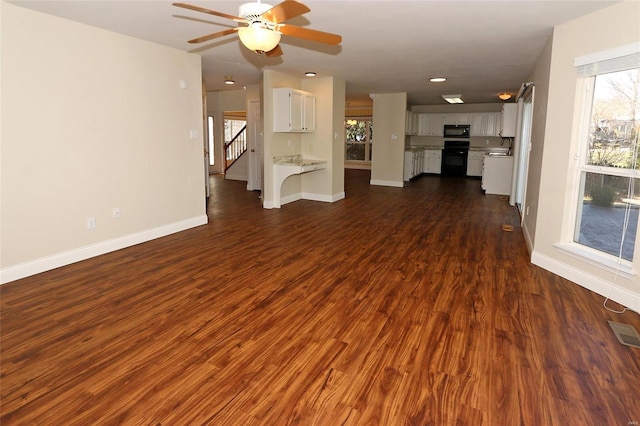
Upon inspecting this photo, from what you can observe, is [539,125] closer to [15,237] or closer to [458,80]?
[458,80]

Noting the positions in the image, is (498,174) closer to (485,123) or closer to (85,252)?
(485,123)

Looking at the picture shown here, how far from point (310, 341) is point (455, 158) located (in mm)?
10562

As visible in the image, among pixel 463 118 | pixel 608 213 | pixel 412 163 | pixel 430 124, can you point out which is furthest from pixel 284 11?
pixel 430 124

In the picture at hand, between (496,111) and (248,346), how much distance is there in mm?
11378

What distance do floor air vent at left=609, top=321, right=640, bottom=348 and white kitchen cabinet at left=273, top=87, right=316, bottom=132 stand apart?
5.01 metres

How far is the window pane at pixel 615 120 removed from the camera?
299 centimetres

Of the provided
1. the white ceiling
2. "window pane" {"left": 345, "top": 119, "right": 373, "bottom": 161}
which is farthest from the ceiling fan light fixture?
"window pane" {"left": 345, "top": 119, "right": 373, "bottom": 161}

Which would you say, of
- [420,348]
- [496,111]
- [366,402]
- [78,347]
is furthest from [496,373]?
[496,111]

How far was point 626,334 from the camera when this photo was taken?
253 centimetres

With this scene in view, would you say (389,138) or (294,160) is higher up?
(389,138)

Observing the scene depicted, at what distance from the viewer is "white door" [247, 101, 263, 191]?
28.3 ft

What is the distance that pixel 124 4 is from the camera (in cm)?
315

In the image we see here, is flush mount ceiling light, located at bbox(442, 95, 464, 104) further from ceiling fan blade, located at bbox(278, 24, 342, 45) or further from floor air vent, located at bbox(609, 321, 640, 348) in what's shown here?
floor air vent, located at bbox(609, 321, 640, 348)

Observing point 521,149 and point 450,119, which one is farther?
point 450,119
